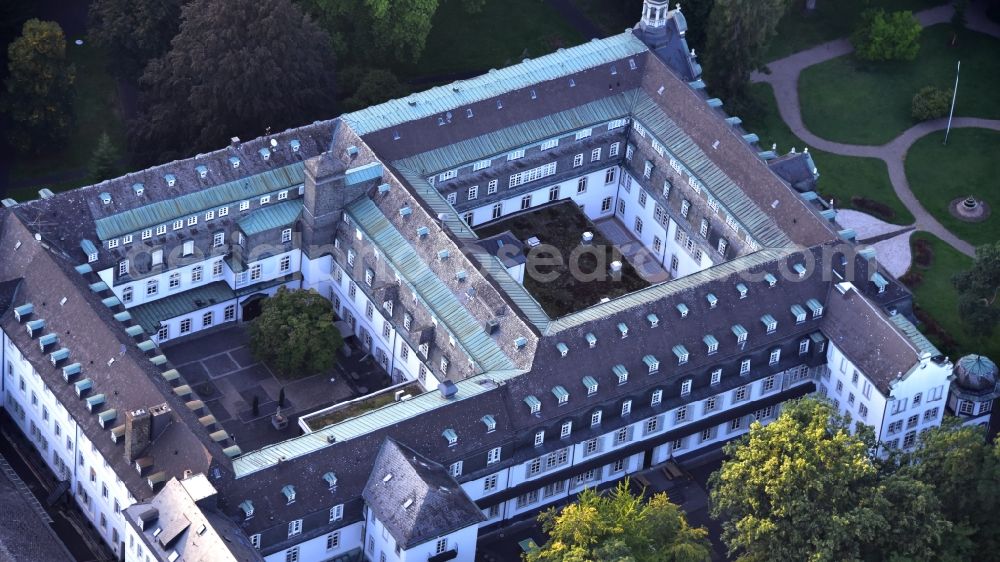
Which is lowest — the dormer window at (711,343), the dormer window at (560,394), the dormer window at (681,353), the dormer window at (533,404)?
the dormer window at (533,404)

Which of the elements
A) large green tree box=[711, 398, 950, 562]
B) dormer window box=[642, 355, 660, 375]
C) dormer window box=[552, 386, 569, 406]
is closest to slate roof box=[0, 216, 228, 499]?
dormer window box=[552, 386, 569, 406]

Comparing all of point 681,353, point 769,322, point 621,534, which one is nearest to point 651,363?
point 681,353

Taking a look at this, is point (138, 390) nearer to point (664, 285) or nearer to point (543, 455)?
point (543, 455)

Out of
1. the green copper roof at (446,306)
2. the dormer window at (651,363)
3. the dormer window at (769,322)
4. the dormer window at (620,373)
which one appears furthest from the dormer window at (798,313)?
the green copper roof at (446,306)

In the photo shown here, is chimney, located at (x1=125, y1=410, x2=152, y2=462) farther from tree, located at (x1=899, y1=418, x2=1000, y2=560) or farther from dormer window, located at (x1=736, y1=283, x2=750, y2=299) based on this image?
tree, located at (x1=899, y1=418, x2=1000, y2=560)

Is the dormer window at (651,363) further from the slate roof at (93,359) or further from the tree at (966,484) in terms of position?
the slate roof at (93,359)

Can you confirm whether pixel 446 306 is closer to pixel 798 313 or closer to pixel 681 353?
pixel 681 353
